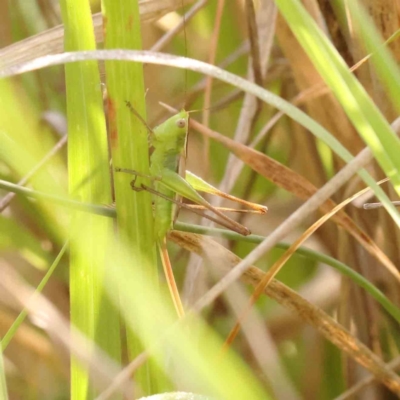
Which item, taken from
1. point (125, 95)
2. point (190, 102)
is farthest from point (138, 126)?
point (190, 102)

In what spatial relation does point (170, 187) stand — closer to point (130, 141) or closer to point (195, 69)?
point (130, 141)

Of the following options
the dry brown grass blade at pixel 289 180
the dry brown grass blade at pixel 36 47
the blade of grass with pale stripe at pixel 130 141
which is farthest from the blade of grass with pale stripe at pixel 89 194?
the dry brown grass blade at pixel 289 180

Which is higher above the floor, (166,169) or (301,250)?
(166,169)

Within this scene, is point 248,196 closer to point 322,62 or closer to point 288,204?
point 288,204

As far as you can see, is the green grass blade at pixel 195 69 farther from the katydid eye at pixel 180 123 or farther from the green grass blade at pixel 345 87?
the katydid eye at pixel 180 123

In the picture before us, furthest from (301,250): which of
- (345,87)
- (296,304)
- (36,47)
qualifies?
(36,47)

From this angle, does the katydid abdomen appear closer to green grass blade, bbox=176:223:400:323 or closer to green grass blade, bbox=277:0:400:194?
green grass blade, bbox=176:223:400:323
